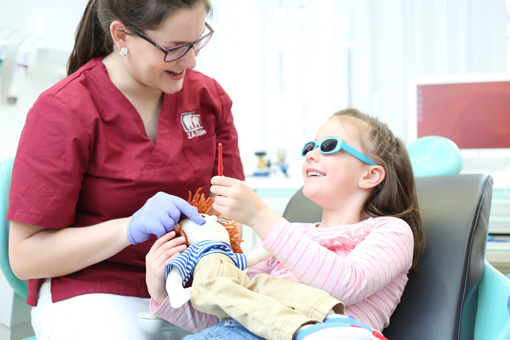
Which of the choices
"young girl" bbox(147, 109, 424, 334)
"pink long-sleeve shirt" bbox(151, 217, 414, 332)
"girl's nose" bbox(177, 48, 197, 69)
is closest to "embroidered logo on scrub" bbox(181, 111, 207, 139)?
"girl's nose" bbox(177, 48, 197, 69)

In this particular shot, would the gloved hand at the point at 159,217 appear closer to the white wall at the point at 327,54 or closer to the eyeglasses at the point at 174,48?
the eyeglasses at the point at 174,48

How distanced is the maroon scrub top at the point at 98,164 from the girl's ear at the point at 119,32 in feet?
0.36

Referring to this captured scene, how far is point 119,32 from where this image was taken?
3.96 ft

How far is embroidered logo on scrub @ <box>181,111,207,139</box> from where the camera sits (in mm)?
1384

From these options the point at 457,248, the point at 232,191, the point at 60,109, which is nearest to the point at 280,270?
the point at 232,191

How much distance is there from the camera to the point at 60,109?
1163mm

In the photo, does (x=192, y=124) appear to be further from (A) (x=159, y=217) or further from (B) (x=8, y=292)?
(B) (x=8, y=292)

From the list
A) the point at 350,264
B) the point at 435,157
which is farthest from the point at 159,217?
the point at 435,157

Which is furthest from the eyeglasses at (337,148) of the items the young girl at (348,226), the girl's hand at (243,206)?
the girl's hand at (243,206)

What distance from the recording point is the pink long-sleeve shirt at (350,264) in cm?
99

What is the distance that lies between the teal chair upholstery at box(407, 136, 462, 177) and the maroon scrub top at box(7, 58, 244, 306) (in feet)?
2.18

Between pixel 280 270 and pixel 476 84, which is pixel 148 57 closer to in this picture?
pixel 280 270

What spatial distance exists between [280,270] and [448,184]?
1.75 feet

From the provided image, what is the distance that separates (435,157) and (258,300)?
93 centimetres
